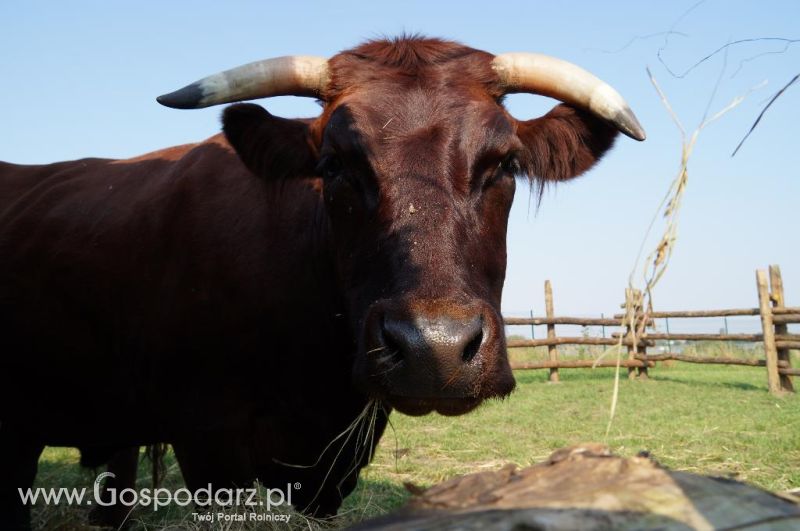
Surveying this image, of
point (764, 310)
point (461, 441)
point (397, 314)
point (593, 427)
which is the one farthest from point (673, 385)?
point (397, 314)

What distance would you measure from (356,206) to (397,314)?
86cm

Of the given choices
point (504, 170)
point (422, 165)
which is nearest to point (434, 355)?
point (422, 165)

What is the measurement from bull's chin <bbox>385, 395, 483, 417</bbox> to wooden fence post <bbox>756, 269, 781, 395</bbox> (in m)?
13.4

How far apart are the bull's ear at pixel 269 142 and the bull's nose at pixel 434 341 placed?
1.59 m


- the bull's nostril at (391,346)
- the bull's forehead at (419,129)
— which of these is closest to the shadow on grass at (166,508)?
the bull's nostril at (391,346)

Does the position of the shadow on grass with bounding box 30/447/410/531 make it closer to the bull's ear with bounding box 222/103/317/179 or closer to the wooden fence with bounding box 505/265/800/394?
the bull's ear with bounding box 222/103/317/179

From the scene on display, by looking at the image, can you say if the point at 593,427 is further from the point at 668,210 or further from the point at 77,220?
the point at 668,210

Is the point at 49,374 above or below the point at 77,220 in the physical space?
below

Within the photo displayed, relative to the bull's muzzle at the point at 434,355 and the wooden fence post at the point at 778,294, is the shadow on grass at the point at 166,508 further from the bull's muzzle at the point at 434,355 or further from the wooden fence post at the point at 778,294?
the wooden fence post at the point at 778,294

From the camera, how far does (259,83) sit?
356cm

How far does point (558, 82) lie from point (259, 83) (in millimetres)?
1492

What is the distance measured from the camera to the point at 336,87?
11.7 feet

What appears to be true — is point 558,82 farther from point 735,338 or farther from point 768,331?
point 735,338

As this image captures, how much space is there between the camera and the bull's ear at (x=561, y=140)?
3.71 m
